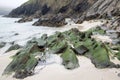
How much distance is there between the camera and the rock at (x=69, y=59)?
70.6 ft

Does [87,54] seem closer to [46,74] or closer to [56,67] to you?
[56,67]

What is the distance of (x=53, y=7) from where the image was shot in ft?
364

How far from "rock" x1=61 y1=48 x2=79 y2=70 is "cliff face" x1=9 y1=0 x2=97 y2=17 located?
237ft

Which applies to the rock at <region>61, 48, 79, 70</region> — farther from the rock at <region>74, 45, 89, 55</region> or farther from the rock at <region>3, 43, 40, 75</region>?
the rock at <region>3, 43, 40, 75</region>

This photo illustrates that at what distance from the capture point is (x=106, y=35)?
36.2 m

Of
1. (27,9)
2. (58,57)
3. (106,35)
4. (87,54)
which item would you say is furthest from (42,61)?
(27,9)

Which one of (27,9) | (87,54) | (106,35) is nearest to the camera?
(87,54)

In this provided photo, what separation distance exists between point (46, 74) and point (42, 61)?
10.7 ft

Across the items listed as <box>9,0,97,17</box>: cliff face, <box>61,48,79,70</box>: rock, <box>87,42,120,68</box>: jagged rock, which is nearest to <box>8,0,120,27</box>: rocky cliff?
<box>9,0,97,17</box>: cliff face

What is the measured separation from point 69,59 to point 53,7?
89.5 m

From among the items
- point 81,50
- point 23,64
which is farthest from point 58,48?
point 23,64

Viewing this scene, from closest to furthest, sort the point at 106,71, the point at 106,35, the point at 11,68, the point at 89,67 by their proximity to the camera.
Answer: the point at 106,71 < the point at 89,67 < the point at 11,68 < the point at 106,35

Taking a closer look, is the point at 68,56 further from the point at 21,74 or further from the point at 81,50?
the point at 21,74

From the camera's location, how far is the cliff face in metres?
97.8
